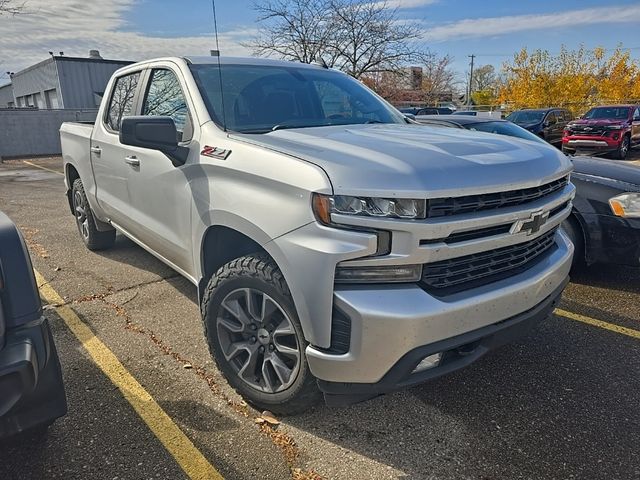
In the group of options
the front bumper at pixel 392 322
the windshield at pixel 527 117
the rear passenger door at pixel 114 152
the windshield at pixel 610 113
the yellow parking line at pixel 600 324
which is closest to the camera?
the front bumper at pixel 392 322

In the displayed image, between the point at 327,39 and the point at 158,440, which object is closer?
the point at 158,440

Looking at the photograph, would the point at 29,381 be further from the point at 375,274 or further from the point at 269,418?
the point at 375,274

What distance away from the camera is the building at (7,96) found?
1577 inches

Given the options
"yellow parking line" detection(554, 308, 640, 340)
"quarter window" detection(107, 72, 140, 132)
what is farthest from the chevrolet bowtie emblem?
"quarter window" detection(107, 72, 140, 132)

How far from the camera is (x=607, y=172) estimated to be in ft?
14.2

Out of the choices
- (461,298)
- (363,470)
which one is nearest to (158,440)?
(363,470)

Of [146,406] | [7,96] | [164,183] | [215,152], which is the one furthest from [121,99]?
[7,96]

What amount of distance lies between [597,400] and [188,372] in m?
2.40

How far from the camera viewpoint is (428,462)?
2.25 metres

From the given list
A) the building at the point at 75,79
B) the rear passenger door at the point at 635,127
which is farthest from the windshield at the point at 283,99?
the building at the point at 75,79

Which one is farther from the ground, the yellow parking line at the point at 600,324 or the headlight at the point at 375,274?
the headlight at the point at 375,274

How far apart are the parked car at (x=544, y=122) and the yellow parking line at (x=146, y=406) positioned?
Answer: 15.4 metres

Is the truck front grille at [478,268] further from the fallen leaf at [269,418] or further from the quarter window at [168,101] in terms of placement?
the quarter window at [168,101]

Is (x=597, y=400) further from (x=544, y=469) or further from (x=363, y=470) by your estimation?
(x=363, y=470)
